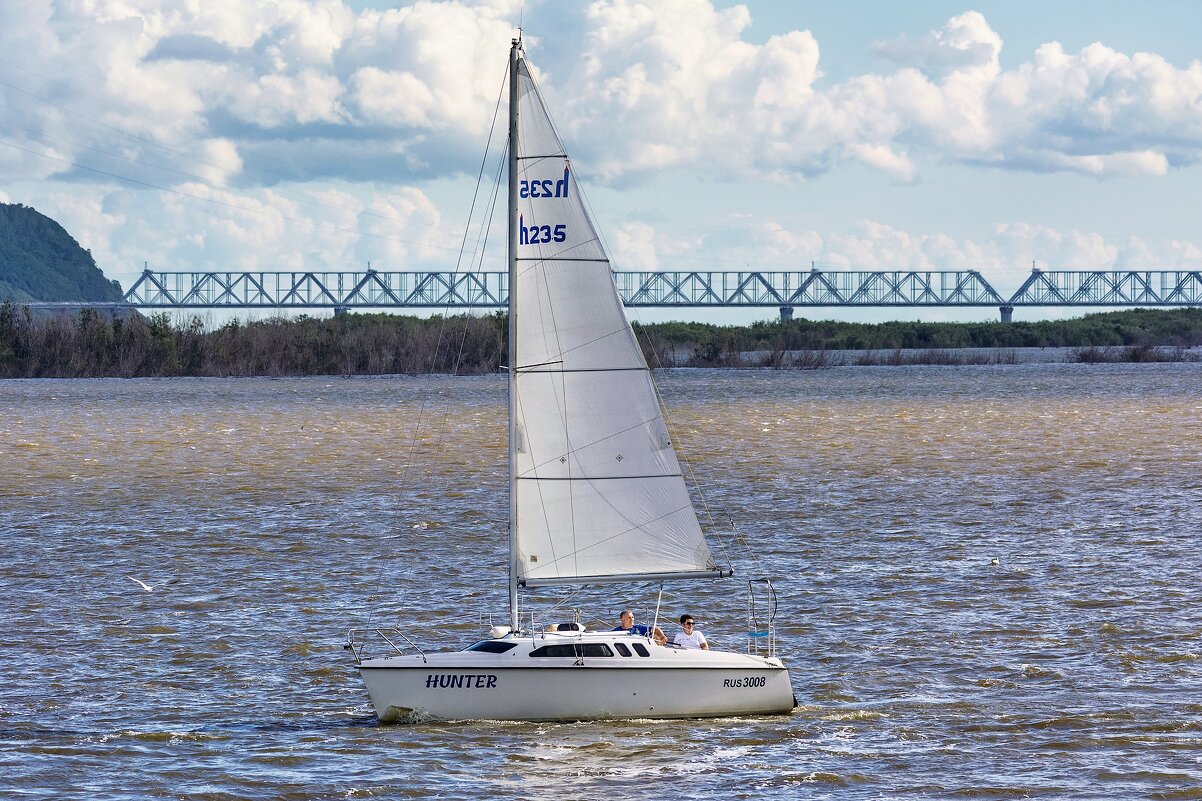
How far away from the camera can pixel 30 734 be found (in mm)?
18750

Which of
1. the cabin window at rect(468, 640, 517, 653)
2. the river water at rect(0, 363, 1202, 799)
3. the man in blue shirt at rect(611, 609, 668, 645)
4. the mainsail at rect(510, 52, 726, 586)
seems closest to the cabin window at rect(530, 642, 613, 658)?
the cabin window at rect(468, 640, 517, 653)

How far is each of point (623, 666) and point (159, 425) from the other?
5951cm

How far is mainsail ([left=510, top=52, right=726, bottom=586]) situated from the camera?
62.5 ft

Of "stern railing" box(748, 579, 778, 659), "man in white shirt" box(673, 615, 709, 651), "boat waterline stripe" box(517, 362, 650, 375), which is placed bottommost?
"stern railing" box(748, 579, 778, 659)

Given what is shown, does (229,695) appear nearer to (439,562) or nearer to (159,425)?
(439,562)

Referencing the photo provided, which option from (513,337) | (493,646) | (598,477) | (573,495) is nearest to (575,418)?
(598,477)

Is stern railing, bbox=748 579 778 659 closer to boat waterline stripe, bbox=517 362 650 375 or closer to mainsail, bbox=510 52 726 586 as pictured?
mainsail, bbox=510 52 726 586

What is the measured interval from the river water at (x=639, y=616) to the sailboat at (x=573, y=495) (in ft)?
1.41

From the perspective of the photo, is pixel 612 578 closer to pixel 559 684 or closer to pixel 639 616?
pixel 559 684

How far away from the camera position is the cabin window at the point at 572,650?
18125 mm

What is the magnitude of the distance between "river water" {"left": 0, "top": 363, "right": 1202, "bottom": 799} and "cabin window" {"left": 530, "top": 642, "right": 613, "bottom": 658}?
954mm

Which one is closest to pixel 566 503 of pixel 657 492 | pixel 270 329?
pixel 657 492

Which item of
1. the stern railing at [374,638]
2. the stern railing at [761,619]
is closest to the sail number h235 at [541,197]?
the stern railing at [761,619]

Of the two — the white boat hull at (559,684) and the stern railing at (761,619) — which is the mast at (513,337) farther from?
the stern railing at (761,619)
